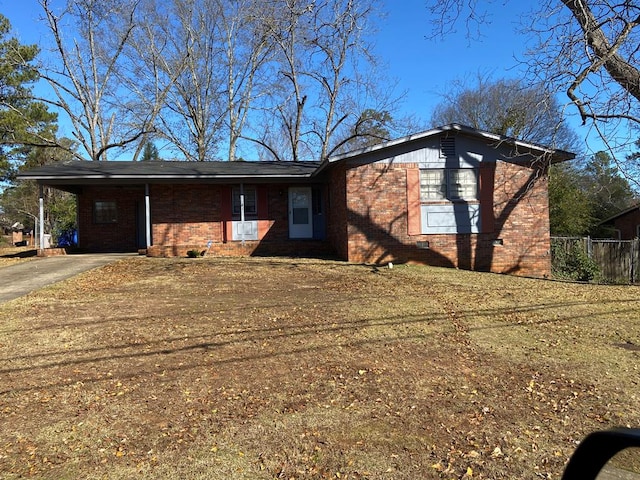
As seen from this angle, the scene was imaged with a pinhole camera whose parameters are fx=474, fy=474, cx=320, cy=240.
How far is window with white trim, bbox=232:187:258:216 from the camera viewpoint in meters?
17.9

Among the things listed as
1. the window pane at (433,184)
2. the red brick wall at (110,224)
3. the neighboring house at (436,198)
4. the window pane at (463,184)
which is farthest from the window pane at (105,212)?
the window pane at (463,184)

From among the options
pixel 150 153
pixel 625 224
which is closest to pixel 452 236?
pixel 625 224

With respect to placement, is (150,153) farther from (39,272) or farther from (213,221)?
(39,272)

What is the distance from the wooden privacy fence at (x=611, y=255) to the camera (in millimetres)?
17672

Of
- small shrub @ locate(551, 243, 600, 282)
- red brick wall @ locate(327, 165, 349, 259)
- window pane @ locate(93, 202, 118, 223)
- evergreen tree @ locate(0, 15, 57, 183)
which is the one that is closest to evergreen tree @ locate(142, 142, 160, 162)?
evergreen tree @ locate(0, 15, 57, 183)

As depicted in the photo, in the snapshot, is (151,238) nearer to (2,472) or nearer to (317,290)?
(317,290)

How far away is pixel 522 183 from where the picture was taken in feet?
48.3

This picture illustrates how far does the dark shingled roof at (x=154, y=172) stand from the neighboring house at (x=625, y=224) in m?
23.9

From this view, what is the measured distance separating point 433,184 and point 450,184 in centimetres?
53

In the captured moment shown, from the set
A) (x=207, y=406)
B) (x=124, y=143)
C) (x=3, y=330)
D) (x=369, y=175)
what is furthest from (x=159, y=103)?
(x=207, y=406)

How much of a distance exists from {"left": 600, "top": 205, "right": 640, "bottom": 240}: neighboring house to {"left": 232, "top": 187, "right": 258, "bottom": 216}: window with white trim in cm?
2453

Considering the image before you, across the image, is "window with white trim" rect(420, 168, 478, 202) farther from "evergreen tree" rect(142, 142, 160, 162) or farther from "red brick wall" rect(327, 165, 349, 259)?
"evergreen tree" rect(142, 142, 160, 162)

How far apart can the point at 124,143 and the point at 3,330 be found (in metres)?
27.7

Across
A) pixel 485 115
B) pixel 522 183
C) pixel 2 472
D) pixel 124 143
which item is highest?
pixel 485 115
